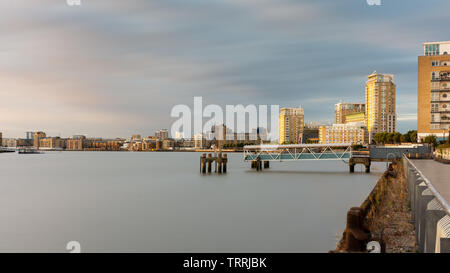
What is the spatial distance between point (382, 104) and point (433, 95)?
105 metres

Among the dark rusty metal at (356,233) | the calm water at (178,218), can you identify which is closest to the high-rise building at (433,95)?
the calm water at (178,218)

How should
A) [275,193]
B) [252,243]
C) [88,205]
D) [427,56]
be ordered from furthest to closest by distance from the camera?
[427,56] → [275,193] → [88,205] → [252,243]

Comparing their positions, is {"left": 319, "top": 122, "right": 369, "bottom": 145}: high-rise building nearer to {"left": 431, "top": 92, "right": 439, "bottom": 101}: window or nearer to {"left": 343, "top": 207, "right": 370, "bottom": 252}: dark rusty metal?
{"left": 431, "top": 92, "right": 439, "bottom": 101}: window

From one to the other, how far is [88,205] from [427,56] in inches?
3035

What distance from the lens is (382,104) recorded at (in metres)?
180

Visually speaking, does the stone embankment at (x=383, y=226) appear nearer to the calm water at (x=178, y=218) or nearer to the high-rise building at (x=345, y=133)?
the calm water at (x=178, y=218)

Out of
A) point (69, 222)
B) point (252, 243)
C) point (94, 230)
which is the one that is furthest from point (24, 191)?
point (252, 243)

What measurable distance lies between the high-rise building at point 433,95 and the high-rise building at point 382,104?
10091 cm

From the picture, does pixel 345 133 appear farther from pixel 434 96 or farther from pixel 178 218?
pixel 178 218

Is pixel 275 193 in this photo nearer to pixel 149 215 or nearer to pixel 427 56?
pixel 149 215

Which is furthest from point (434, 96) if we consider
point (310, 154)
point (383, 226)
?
point (383, 226)

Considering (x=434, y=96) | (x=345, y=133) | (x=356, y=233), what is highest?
(x=434, y=96)

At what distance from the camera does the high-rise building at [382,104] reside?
590 ft
